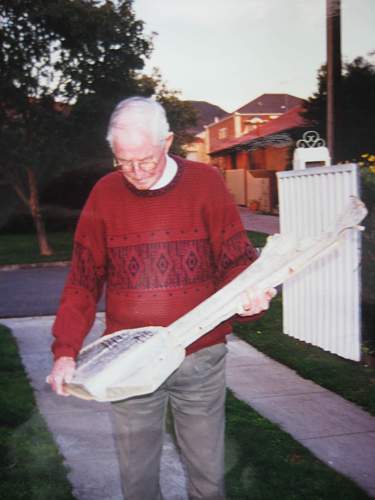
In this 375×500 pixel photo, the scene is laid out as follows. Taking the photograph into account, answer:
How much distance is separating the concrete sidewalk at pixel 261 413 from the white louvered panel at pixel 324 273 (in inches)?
21.7

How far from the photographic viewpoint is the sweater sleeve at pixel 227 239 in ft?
7.24

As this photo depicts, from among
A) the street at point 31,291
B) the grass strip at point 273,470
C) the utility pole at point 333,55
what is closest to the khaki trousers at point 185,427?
the grass strip at point 273,470

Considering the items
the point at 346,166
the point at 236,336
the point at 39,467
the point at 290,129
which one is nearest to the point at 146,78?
the point at 290,129

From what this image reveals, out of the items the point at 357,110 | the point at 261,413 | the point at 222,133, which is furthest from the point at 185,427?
the point at 222,133

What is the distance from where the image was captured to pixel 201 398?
2.22 metres

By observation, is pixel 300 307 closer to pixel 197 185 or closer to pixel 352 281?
pixel 352 281

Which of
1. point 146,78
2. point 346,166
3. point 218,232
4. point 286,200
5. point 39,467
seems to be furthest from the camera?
point 146,78

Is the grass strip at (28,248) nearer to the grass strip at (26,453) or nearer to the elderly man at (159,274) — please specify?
the grass strip at (26,453)

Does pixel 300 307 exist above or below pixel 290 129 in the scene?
below

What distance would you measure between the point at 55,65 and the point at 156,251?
43.6ft

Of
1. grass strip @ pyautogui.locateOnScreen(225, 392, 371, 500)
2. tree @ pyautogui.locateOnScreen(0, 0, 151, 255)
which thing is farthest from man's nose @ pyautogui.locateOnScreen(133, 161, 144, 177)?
tree @ pyautogui.locateOnScreen(0, 0, 151, 255)

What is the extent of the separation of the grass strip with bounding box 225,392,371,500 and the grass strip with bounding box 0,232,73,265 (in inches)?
464

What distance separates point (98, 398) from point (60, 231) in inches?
910

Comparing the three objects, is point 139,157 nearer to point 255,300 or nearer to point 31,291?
point 255,300
